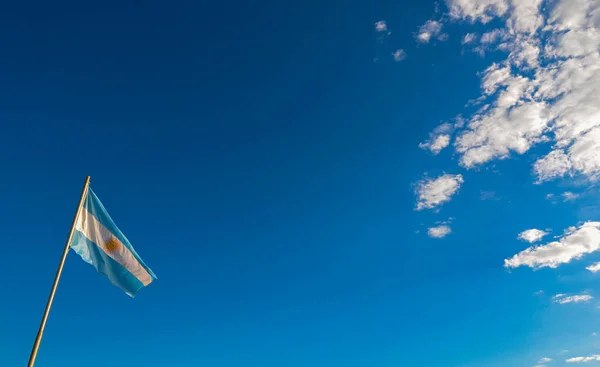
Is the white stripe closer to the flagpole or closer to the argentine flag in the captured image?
the argentine flag

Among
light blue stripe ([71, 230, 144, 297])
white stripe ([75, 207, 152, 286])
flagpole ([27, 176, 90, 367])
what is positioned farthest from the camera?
white stripe ([75, 207, 152, 286])

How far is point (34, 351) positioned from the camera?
50.7ft

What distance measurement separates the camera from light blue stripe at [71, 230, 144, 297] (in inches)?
802

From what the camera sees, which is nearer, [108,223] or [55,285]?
[55,285]

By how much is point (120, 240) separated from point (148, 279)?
2427mm

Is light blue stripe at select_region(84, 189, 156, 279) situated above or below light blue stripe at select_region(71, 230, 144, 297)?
above

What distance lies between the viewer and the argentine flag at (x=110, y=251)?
20.5 meters

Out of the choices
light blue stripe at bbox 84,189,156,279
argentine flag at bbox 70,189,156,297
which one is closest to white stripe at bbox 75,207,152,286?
argentine flag at bbox 70,189,156,297

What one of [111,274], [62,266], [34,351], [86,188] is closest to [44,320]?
[34,351]

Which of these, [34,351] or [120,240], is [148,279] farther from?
[34,351]

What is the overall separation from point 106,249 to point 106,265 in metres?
0.84

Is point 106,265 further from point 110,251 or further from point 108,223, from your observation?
point 108,223

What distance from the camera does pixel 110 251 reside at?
20.6 metres

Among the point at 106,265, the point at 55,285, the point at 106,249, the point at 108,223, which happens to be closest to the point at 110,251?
the point at 106,249
